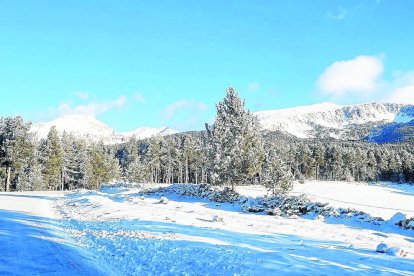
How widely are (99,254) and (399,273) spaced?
9.76m

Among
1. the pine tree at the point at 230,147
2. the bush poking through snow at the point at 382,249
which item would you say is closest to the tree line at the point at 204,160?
the pine tree at the point at 230,147

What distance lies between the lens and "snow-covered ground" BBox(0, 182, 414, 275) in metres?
11.2

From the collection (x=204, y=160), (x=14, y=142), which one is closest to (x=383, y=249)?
(x=14, y=142)

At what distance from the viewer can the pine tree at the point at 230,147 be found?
39156 mm

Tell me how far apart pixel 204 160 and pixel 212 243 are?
78919 mm

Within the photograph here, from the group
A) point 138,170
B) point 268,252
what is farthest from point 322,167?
point 268,252

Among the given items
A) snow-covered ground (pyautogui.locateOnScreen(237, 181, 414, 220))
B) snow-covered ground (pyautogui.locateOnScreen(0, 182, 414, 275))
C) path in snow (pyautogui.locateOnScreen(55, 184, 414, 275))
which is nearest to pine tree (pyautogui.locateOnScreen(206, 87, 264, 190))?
snow-covered ground (pyautogui.locateOnScreen(237, 181, 414, 220))

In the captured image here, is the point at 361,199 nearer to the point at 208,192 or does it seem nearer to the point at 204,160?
the point at 208,192

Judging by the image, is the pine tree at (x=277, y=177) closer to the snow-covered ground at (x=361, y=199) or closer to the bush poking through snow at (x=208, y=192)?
the snow-covered ground at (x=361, y=199)

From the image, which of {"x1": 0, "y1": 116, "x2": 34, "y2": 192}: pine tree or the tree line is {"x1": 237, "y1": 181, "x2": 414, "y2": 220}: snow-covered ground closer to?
the tree line

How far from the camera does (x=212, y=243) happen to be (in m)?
14.6

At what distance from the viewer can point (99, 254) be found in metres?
12.9

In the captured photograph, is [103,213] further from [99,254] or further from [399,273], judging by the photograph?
[399,273]

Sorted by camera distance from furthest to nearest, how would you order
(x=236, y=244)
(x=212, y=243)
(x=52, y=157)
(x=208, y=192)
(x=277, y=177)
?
(x=52, y=157), (x=277, y=177), (x=208, y=192), (x=212, y=243), (x=236, y=244)
